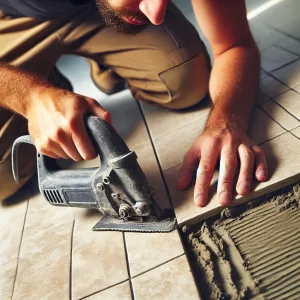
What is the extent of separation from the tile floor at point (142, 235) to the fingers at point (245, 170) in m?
0.03

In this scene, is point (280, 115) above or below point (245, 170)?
below

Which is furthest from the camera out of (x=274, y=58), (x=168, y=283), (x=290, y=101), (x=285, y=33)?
(x=285, y=33)

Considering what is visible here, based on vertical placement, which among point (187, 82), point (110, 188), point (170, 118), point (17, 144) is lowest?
point (170, 118)

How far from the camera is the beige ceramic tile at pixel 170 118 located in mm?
1630

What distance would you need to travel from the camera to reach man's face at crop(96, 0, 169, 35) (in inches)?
43.6

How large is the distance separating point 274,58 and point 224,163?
1033 millimetres

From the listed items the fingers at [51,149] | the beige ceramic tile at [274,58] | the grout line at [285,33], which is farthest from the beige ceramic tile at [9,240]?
the grout line at [285,33]

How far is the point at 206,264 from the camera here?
95 centimetres

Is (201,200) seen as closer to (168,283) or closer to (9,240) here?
(168,283)

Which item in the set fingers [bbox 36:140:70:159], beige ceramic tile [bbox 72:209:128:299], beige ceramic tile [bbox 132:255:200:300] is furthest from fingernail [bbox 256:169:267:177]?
fingers [bbox 36:140:70:159]

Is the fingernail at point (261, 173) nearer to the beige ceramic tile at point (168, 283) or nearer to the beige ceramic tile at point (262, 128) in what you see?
the beige ceramic tile at point (262, 128)

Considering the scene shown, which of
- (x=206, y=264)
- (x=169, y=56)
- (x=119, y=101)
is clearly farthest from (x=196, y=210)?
(x=119, y=101)

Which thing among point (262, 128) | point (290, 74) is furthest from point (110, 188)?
point (290, 74)

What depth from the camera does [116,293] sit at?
96cm
